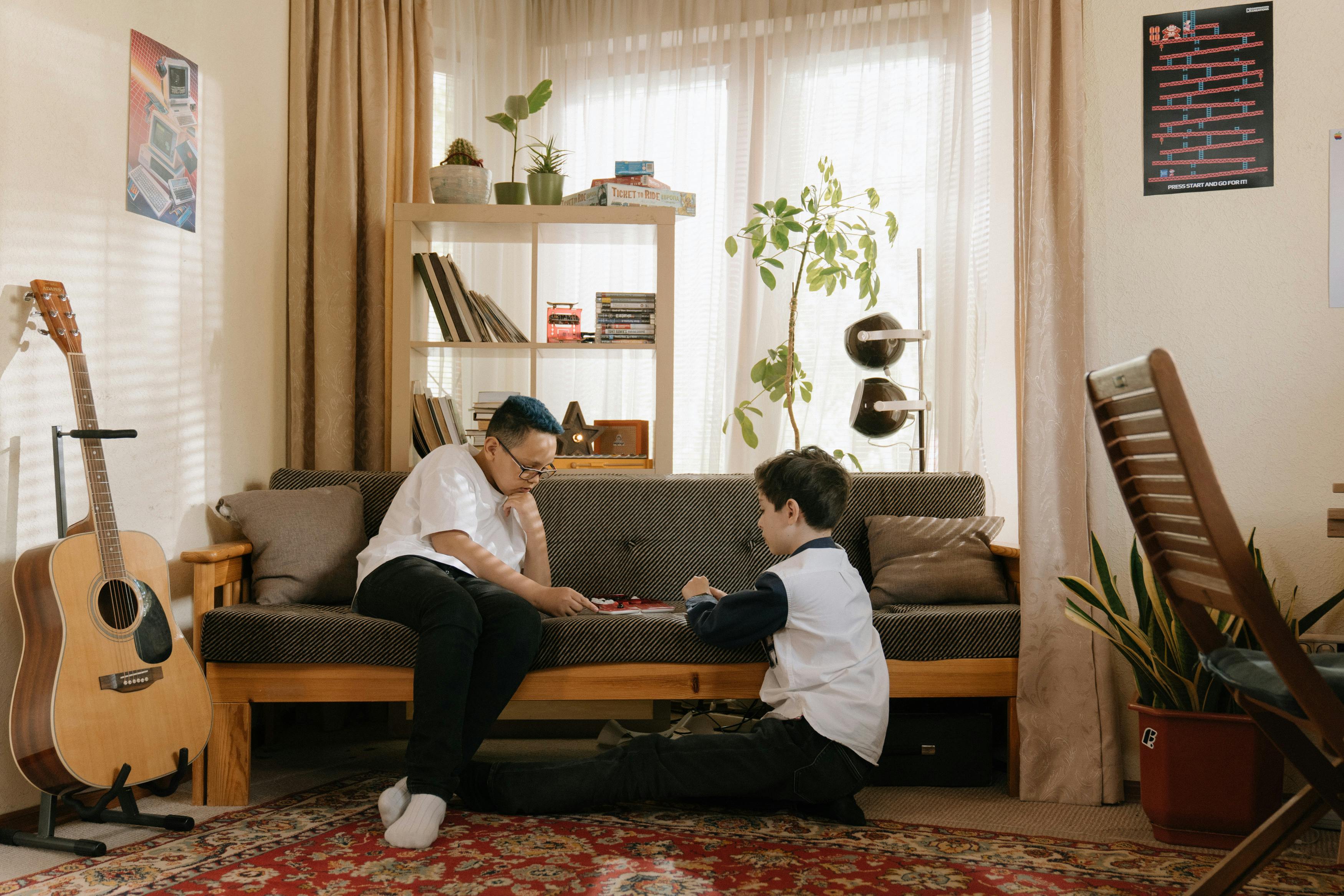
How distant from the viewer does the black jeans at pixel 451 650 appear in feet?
6.68

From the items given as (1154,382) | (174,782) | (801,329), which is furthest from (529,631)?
(801,329)

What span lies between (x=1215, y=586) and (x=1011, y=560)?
131 centimetres

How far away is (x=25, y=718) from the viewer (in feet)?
6.48

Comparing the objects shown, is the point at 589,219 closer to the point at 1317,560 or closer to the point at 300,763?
the point at 300,763

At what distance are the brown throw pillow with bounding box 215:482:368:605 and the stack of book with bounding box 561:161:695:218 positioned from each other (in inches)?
50.1

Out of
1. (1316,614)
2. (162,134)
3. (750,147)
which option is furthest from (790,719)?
(750,147)

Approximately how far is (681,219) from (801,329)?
2.09 ft

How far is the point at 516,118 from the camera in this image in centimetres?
345

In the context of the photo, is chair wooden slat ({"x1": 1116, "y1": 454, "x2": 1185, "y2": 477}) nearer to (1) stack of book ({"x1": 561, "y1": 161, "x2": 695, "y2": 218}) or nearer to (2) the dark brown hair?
(2) the dark brown hair

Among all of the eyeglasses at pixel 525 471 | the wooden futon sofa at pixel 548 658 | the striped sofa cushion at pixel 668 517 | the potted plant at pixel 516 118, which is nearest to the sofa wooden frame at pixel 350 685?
the wooden futon sofa at pixel 548 658

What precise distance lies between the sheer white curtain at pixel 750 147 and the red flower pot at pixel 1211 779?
1453mm

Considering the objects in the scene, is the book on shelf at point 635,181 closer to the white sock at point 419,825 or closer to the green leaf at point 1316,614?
the white sock at point 419,825

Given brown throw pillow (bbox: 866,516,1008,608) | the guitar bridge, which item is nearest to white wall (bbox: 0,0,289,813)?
the guitar bridge

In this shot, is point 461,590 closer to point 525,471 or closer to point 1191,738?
point 525,471
